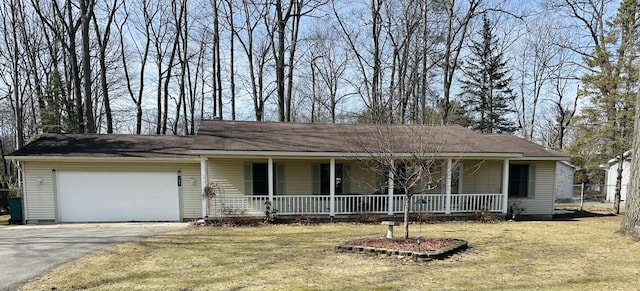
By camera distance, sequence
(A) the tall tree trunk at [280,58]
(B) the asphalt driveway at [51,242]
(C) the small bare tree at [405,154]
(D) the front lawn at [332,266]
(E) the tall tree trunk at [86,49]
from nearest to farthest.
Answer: (D) the front lawn at [332,266] < (B) the asphalt driveway at [51,242] < (C) the small bare tree at [405,154] < (E) the tall tree trunk at [86,49] < (A) the tall tree trunk at [280,58]

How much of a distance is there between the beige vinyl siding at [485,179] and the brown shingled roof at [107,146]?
1064 centimetres

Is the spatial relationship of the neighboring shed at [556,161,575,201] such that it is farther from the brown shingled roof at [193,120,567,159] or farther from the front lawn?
the front lawn

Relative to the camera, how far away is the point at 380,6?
20.6 m

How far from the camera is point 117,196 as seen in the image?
38.0 ft

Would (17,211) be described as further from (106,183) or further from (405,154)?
(405,154)

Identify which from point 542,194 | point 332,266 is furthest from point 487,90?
point 332,266

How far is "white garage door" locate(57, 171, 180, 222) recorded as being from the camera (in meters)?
11.4

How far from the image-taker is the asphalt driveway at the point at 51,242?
5883mm

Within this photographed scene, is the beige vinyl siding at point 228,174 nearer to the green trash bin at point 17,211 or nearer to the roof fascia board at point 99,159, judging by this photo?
the roof fascia board at point 99,159

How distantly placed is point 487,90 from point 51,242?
2976 cm

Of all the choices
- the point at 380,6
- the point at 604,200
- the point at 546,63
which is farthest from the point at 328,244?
the point at 546,63

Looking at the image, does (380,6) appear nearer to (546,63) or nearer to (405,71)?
(405,71)

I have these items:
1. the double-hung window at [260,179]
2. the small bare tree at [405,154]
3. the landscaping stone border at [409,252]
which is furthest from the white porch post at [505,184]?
the double-hung window at [260,179]

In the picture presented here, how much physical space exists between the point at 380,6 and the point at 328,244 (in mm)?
17433
